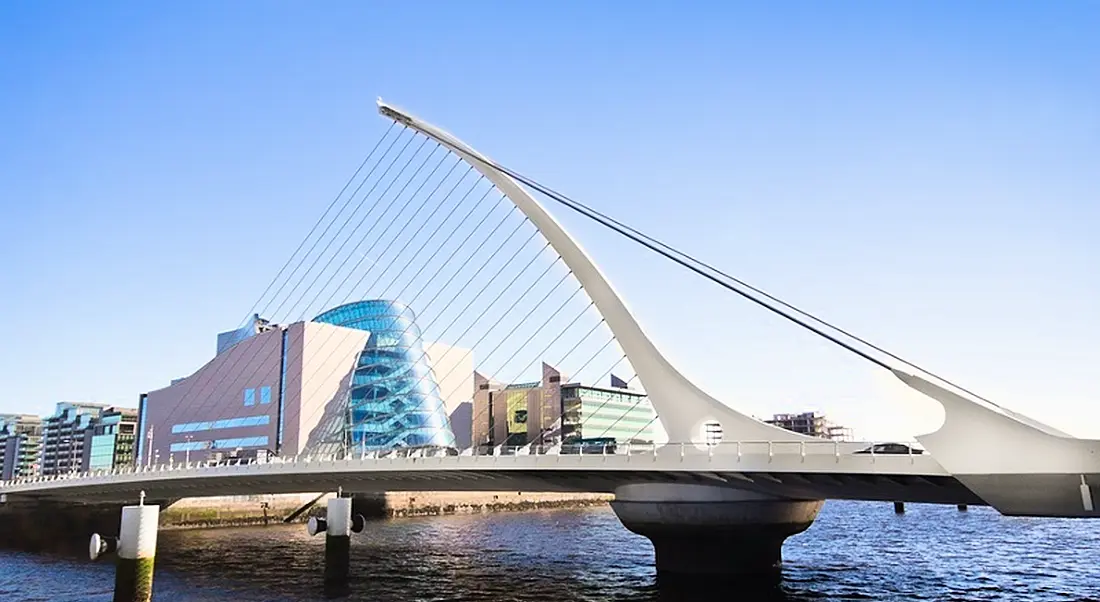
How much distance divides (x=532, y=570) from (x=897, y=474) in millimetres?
17394

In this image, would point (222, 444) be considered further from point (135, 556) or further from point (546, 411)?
point (135, 556)

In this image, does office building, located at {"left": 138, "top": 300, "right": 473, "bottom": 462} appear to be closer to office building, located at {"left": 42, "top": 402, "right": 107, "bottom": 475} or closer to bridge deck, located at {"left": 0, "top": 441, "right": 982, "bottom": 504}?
bridge deck, located at {"left": 0, "top": 441, "right": 982, "bottom": 504}

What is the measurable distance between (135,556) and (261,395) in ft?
220

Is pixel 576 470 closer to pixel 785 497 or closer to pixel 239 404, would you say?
pixel 785 497

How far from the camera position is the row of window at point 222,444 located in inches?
3499

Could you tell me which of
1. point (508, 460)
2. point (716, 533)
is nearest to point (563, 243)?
point (508, 460)

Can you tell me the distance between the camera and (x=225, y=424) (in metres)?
92.7

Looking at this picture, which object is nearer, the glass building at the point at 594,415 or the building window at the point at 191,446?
the building window at the point at 191,446

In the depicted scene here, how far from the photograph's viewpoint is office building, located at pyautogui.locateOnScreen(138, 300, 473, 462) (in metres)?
88.2

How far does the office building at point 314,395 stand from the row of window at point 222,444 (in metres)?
0.11

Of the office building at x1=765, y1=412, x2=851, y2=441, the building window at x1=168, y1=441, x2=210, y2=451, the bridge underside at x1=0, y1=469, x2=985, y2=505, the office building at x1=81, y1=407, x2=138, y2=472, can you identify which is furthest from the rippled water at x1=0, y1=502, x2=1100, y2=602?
the office building at x1=765, y1=412, x2=851, y2=441

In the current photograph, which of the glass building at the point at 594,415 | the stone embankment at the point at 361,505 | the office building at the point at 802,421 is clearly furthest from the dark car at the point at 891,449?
the office building at the point at 802,421

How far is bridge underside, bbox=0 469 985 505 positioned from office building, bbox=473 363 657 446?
69397 mm

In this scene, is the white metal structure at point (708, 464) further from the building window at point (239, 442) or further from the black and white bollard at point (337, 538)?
the building window at point (239, 442)
